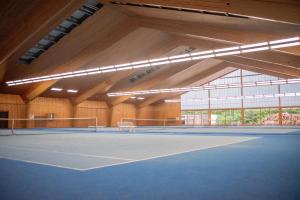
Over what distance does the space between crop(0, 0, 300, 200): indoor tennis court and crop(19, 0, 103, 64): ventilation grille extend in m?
0.08

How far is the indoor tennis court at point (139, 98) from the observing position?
511cm

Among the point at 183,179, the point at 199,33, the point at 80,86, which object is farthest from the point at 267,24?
the point at 80,86

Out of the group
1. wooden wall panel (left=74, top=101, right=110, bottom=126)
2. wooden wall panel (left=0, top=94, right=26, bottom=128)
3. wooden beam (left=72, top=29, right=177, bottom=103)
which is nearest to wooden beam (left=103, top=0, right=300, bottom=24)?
wooden beam (left=72, top=29, right=177, bottom=103)

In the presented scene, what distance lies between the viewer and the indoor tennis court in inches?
201

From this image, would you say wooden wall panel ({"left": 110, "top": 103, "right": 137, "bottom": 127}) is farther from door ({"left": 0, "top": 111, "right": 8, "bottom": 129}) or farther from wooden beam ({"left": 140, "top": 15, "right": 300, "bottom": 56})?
wooden beam ({"left": 140, "top": 15, "right": 300, "bottom": 56})

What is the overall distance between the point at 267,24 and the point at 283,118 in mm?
35369

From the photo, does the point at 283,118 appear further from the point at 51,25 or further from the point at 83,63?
the point at 51,25

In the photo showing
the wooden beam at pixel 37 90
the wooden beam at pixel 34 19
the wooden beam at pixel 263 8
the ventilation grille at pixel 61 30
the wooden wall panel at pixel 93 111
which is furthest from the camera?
the wooden wall panel at pixel 93 111

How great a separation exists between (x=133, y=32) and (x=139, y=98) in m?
27.5

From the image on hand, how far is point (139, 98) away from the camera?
49906 millimetres

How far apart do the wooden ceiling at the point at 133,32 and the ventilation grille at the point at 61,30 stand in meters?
0.34

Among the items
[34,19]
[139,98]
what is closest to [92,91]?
[139,98]

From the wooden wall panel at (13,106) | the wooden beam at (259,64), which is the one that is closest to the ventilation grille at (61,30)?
the wooden wall panel at (13,106)

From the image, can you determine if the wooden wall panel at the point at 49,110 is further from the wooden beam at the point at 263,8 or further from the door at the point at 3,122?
the wooden beam at the point at 263,8
